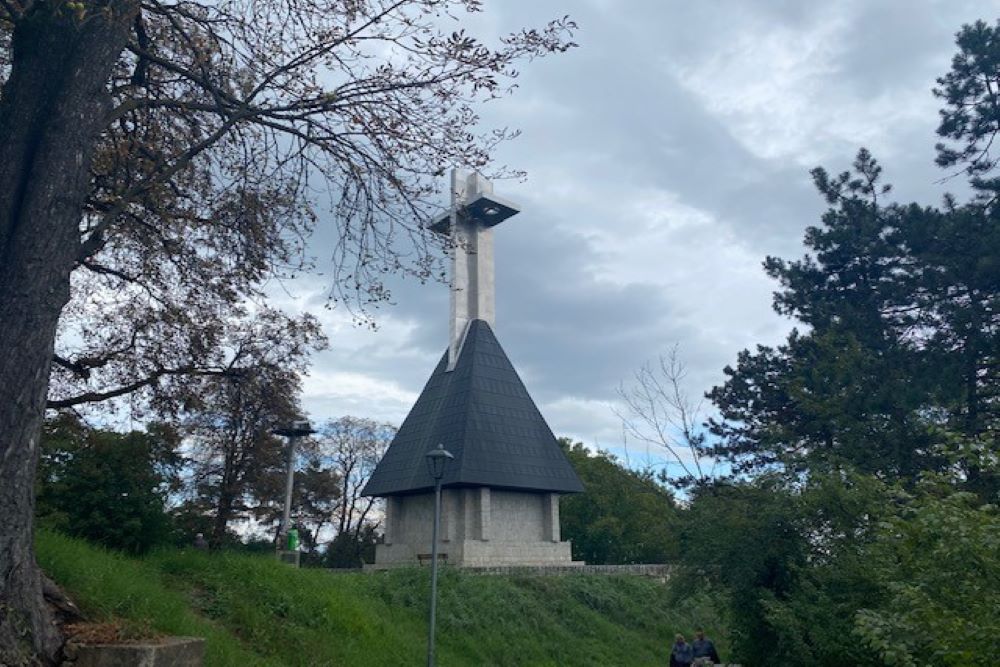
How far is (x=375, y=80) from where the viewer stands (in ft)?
24.6

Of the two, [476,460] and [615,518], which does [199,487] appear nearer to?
[476,460]

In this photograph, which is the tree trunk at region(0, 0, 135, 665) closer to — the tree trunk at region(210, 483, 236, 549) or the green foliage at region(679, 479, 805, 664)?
the green foliage at region(679, 479, 805, 664)

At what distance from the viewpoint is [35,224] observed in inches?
227

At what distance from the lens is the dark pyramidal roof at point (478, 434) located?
82.2 feet

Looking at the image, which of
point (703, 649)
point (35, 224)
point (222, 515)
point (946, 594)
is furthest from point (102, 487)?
point (222, 515)

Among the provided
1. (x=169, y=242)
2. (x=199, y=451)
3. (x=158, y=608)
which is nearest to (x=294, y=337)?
(x=169, y=242)

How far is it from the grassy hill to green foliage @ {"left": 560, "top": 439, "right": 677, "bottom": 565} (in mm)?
9076

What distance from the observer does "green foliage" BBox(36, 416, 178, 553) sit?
33.6 ft

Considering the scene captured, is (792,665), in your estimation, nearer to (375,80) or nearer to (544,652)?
(544,652)

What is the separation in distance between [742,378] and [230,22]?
2030 centimetres

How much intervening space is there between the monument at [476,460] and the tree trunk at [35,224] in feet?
60.2

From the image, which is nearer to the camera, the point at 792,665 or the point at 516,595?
the point at 792,665

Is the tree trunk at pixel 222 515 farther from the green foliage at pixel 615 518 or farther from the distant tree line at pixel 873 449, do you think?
the green foliage at pixel 615 518

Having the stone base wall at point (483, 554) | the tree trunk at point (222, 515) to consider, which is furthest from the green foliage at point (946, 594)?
the tree trunk at point (222, 515)
